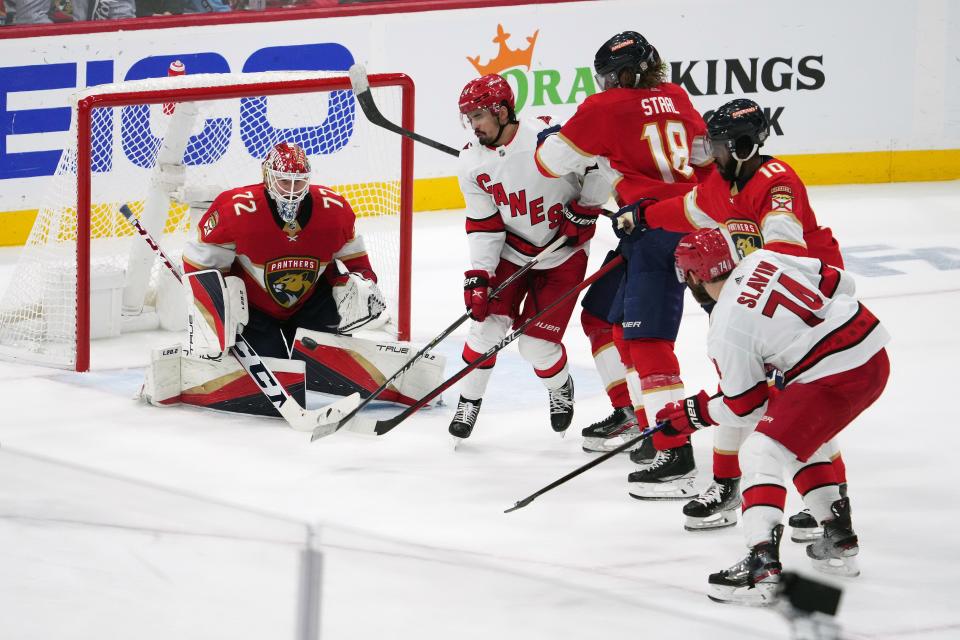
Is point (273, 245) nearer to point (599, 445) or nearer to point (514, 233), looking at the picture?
point (514, 233)

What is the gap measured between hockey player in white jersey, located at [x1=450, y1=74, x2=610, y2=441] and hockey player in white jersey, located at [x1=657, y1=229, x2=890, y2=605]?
3.54 feet

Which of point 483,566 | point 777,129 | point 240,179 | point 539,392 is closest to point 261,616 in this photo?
point 483,566

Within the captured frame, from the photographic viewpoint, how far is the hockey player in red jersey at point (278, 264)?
4523mm

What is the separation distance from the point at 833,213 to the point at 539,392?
10.1 feet

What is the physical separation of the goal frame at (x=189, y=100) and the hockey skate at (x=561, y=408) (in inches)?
42.1

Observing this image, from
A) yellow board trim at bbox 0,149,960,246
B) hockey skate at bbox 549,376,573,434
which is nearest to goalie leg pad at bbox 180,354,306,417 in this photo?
hockey skate at bbox 549,376,573,434

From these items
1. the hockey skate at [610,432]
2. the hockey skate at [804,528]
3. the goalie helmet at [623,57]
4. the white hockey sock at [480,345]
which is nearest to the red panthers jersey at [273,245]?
the white hockey sock at [480,345]

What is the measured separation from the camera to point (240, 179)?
6.45 meters

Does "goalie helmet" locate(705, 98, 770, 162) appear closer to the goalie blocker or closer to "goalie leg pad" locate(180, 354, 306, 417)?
the goalie blocker

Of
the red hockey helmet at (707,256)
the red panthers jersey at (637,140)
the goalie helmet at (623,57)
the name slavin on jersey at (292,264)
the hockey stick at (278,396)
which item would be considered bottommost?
the hockey stick at (278,396)

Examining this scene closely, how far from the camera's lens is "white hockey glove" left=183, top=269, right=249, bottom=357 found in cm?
452

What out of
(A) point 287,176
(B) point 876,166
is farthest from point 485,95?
(B) point 876,166

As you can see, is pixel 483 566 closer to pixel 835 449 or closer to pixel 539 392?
pixel 835 449

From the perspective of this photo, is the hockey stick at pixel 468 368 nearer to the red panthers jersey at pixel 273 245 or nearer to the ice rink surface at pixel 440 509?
the ice rink surface at pixel 440 509
